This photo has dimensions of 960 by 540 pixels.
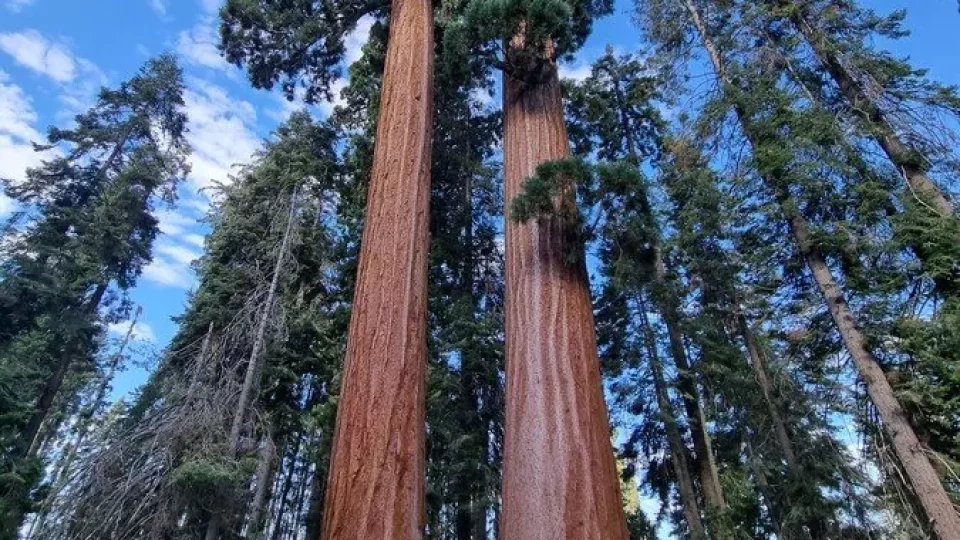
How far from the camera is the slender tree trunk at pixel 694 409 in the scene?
395 inches

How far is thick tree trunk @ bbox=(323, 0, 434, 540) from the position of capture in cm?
229

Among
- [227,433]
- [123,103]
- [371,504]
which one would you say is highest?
[123,103]

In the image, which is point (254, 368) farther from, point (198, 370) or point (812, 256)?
point (812, 256)

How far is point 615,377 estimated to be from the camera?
11492mm

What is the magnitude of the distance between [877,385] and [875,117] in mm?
4957

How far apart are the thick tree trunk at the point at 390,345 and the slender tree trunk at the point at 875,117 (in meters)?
7.69

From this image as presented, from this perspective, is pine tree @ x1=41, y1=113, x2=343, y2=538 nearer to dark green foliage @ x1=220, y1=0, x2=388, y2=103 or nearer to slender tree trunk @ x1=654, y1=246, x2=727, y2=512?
dark green foliage @ x1=220, y1=0, x2=388, y2=103

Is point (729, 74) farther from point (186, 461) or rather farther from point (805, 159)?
point (186, 461)

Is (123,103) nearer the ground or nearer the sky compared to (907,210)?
nearer the sky

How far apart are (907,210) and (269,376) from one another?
1185cm

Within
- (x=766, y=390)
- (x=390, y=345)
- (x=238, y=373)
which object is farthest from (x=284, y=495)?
(x=390, y=345)

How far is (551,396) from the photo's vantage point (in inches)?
106

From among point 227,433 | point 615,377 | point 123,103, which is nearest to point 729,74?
point 615,377

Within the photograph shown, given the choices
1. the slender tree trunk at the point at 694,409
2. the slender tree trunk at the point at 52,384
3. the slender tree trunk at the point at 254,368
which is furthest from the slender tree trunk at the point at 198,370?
the slender tree trunk at the point at 694,409
